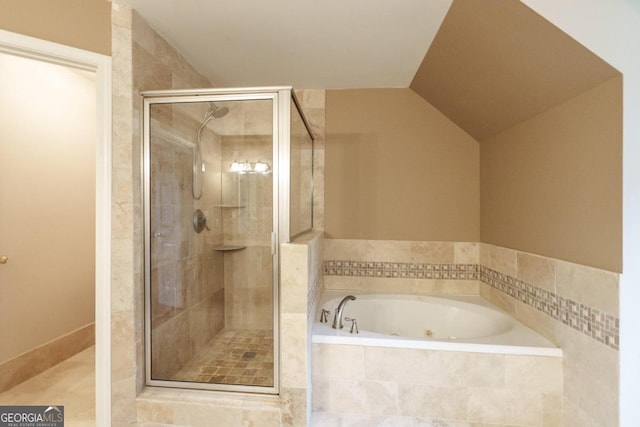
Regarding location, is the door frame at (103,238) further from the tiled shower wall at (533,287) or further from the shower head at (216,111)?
the tiled shower wall at (533,287)

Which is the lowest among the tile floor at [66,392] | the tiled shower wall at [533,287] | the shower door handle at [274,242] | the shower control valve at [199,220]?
the tile floor at [66,392]

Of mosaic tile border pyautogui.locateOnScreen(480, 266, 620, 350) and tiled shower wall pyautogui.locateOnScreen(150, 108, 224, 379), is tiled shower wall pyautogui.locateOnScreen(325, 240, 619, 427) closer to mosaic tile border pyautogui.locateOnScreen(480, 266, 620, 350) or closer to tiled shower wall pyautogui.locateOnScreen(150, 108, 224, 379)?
mosaic tile border pyautogui.locateOnScreen(480, 266, 620, 350)

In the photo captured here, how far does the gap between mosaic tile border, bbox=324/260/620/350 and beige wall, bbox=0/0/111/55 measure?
7.15ft

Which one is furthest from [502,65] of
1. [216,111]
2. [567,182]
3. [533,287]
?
[216,111]

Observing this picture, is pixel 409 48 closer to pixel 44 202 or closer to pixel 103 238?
pixel 103 238

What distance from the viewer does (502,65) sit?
1.56 metres

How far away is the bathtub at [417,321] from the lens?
161cm

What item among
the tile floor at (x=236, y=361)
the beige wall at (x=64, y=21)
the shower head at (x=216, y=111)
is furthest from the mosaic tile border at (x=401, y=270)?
the beige wall at (x=64, y=21)

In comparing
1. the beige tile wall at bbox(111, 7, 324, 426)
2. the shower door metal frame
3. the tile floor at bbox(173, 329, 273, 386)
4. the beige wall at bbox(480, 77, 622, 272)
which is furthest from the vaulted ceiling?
the tile floor at bbox(173, 329, 273, 386)

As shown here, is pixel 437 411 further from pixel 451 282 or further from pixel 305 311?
pixel 451 282

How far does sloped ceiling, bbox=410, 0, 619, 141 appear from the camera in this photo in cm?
124

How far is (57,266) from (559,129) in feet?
11.9

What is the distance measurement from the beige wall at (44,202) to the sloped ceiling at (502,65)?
8.95ft

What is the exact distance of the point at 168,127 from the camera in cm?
174
